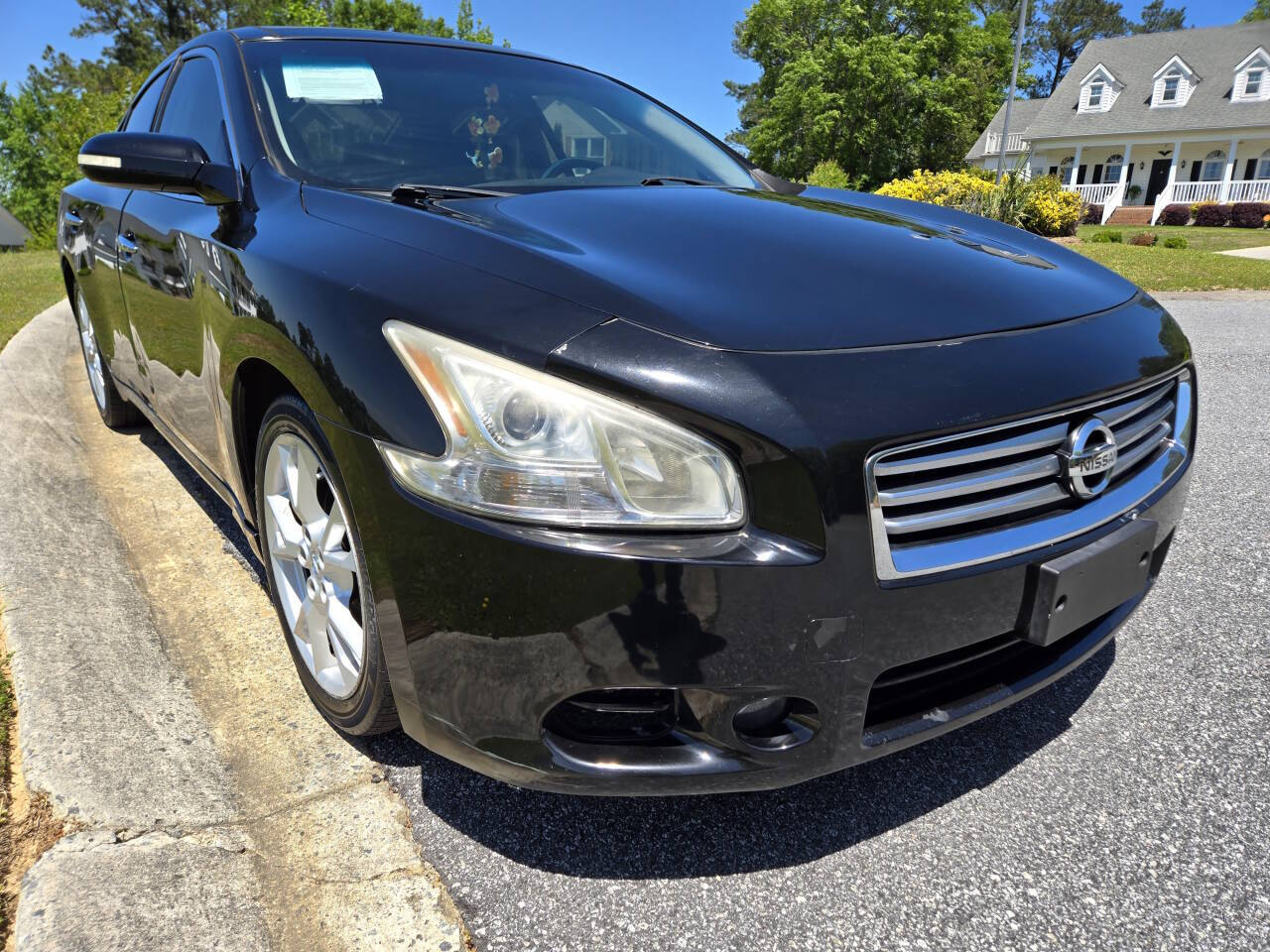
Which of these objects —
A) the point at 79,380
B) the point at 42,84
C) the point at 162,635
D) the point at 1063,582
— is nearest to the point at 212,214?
the point at 162,635

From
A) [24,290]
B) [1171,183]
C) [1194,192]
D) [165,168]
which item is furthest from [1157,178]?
[165,168]

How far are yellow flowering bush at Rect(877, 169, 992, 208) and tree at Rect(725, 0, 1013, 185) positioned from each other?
23.4 metres

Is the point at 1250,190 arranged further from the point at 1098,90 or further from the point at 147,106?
the point at 147,106

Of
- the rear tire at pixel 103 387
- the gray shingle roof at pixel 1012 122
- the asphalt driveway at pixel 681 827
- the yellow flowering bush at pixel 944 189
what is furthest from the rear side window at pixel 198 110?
the gray shingle roof at pixel 1012 122

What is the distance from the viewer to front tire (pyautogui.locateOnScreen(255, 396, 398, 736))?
1746 millimetres

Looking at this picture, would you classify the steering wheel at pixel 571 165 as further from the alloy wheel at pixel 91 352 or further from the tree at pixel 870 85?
the tree at pixel 870 85

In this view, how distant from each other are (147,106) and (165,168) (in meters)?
1.86

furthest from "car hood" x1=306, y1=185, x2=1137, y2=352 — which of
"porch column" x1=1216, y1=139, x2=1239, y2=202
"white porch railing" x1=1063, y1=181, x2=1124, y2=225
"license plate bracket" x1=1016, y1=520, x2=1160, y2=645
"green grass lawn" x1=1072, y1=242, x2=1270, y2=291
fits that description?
"porch column" x1=1216, y1=139, x2=1239, y2=202

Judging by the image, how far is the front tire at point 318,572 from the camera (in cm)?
175

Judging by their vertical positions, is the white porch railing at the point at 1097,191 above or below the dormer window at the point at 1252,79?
below

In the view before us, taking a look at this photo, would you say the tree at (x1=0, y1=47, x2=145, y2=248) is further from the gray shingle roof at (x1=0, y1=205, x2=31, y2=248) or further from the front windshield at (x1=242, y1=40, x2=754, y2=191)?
the front windshield at (x1=242, y1=40, x2=754, y2=191)

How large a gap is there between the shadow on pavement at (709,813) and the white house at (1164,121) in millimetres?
37729

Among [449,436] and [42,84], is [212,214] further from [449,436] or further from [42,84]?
[42,84]

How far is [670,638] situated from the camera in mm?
1364
